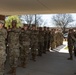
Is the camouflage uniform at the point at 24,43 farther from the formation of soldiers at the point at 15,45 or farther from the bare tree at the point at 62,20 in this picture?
the bare tree at the point at 62,20

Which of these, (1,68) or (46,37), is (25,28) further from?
(46,37)

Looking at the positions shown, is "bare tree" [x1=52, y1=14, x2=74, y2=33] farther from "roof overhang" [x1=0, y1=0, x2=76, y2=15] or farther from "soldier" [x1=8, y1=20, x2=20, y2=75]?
"soldier" [x1=8, y1=20, x2=20, y2=75]

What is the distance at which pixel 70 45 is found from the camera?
13.7 metres

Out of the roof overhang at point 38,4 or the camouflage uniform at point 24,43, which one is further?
the roof overhang at point 38,4

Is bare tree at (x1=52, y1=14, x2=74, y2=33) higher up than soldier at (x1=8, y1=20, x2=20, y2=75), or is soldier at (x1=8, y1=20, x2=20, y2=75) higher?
bare tree at (x1=52, y1=14, x2=74, y2=33)

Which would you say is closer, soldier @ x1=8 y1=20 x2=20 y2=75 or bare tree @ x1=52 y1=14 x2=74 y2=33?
soldier @ x1=8 y1=20 x2=20 y2=75

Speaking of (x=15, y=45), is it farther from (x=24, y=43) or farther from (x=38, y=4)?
(x=38, y=4)

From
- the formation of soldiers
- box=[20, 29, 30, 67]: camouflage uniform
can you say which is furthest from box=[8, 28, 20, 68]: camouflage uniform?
box=[20, 29, 30, 67]: camouflage uniform

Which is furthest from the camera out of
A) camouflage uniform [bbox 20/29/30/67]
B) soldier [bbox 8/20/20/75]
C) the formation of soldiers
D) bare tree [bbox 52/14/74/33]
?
bare tree [bbox 52/14/74/33]

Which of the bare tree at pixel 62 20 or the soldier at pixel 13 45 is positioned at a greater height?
the bare tree at pixel 62 20

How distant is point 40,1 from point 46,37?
6608mm

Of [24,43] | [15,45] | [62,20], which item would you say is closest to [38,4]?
[24,43]

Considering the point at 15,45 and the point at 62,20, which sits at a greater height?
the point at 62,20

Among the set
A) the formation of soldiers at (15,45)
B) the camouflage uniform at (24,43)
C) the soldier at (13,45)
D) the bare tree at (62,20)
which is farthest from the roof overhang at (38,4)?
the bare tree at (62,20)
